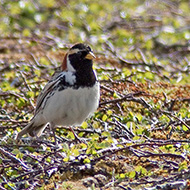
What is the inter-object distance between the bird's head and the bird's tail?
82cm

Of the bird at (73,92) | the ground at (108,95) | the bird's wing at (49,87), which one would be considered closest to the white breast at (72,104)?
the bird at (73,92)

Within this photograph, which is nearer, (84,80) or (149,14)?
(84,80)

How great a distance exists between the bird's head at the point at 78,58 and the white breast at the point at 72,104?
278 millimetres

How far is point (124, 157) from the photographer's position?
16.5 ft

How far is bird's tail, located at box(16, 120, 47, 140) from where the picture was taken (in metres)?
6.10

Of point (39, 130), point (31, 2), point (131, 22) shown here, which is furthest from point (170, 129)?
point (31, 2)

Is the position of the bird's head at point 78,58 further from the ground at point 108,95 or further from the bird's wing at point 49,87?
the ground at point 108,95

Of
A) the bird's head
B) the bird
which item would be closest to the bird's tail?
A: the bird

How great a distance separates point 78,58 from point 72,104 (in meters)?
0.53

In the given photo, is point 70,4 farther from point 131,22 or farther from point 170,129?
point 170,129

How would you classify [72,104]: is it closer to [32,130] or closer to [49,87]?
[49,87]

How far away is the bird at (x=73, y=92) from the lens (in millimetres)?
5477

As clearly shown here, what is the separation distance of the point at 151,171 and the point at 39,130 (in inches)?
72.4

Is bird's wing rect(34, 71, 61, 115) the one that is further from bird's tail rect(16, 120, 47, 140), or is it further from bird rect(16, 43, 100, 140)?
bird's tail rect(16, 120, 47, 140)
